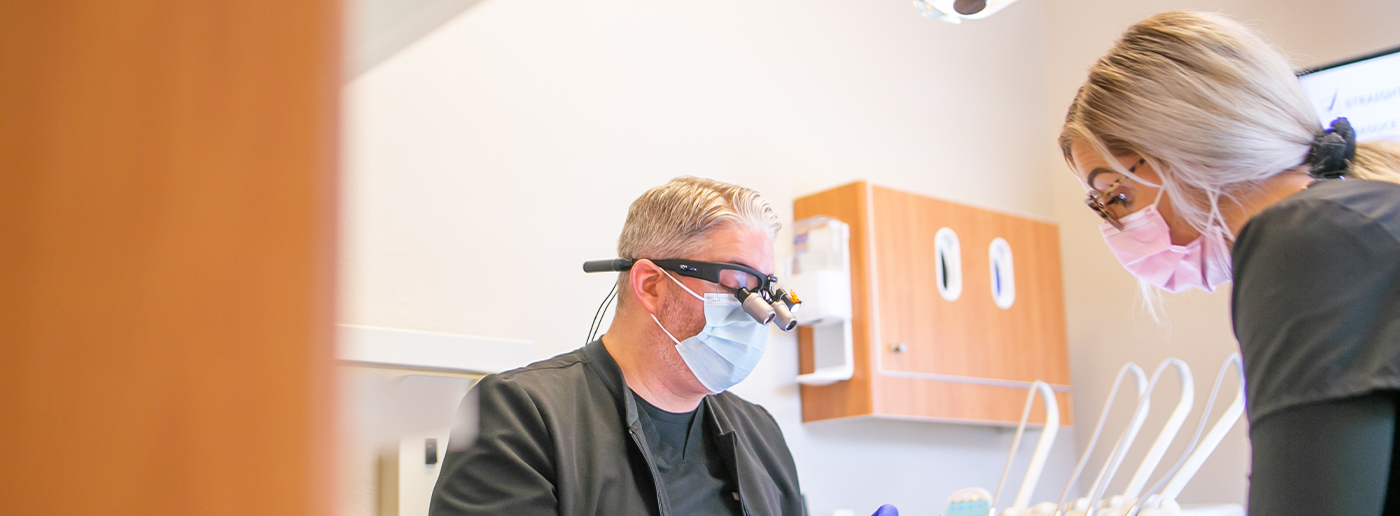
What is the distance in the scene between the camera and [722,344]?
182 cm

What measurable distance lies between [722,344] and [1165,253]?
2.57ft

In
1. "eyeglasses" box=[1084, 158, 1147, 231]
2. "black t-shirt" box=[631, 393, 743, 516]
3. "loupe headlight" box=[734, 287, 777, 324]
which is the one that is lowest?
"black t-shirt" box=[631, 393, 743, 516]

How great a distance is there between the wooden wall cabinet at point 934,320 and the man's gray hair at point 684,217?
988 mm

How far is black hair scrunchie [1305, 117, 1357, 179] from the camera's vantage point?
1067 millimetres

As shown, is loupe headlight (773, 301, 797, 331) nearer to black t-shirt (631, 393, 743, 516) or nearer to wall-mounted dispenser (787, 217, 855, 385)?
black t-shirt (631, 393, 743, 516)

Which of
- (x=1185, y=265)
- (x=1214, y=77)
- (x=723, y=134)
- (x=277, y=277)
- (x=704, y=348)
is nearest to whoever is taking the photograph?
(x=277, y=277)

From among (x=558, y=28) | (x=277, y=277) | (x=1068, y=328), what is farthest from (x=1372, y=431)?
(x=1068, y=328)

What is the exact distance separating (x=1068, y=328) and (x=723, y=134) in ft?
5.90

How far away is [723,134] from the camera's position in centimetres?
289

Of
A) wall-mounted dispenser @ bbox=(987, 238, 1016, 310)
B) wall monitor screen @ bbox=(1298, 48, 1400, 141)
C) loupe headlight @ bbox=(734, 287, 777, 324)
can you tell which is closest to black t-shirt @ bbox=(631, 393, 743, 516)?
loupe headlight @ bbox=(734, 287, 777, 324)

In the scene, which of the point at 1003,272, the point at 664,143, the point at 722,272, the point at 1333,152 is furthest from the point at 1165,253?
the point at 1003,272

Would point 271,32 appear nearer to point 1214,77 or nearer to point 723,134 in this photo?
point 1214,77

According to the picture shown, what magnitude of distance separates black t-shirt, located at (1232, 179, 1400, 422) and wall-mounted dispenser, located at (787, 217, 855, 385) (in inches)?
74.9

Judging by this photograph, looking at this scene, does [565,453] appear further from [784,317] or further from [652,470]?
[784,317]
